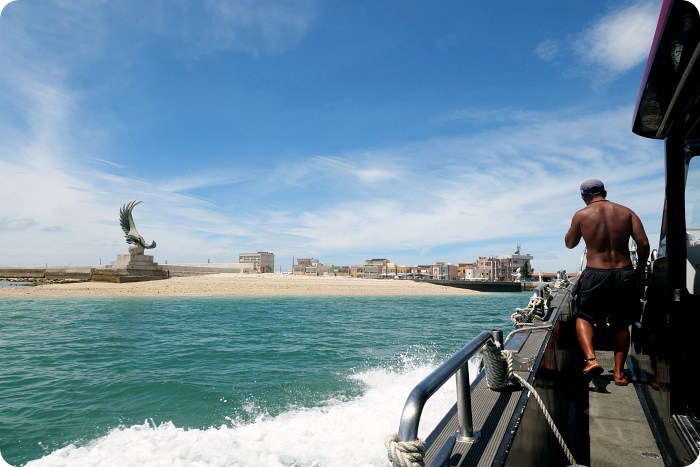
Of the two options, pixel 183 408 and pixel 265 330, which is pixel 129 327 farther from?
pixel 183 408

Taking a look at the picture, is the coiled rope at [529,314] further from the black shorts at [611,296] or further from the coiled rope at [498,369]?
the coiled rope at [498,369]

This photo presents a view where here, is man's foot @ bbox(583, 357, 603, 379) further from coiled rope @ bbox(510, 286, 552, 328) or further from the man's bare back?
the man's bare back

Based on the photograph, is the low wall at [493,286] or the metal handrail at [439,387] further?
the low wall at [493,286]

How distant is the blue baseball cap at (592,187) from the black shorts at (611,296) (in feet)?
2.23

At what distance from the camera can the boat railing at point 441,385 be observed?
1.06 m

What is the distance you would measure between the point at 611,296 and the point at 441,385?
280cm

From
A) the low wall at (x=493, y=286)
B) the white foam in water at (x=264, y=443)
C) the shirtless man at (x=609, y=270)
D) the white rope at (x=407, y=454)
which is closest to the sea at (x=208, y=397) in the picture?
the white foam in water at (x=264, y=443)

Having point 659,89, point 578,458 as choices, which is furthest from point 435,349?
point 659,89

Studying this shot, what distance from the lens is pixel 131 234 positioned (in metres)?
53.9

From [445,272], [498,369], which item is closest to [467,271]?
[445,272]

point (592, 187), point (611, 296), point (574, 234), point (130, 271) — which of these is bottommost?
point (611, 296)

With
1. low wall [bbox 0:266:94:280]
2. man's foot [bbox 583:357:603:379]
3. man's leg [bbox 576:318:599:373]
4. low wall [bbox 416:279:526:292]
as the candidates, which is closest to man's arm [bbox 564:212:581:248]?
man's leg [bbox 576:318:599:373]

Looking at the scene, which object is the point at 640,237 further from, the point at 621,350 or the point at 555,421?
the point at 555,421

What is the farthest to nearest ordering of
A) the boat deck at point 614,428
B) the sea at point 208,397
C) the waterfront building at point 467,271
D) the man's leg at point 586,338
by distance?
the waterfront building at point 467,271, the sea at point 208,397, the man's leg at point 586,338, the boat deck at point 614,428
